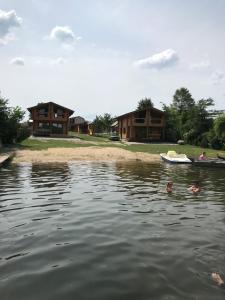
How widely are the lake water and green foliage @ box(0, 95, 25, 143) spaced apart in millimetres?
27935

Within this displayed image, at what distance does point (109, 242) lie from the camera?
32.5ft

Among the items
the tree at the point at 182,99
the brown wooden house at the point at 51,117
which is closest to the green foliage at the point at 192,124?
the tree at the point at 182,99

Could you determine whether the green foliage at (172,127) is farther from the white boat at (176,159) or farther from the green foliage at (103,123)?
the green foliage at (103,123)

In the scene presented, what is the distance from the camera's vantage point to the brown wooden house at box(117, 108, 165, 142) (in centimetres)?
7156

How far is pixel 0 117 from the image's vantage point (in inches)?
1801

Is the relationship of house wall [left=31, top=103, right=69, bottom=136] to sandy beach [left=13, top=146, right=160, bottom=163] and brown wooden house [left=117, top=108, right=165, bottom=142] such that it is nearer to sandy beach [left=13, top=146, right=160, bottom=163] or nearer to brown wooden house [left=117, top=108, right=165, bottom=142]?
brown wooden house [left=117, top=108, right=165, bottom=142]

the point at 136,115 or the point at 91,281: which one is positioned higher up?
the point at 136,115

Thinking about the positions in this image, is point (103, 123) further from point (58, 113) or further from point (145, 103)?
point (58, 113)

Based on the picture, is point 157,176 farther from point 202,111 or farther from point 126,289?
point 202,111

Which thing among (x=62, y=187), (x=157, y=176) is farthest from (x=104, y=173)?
(x=62, y=187)

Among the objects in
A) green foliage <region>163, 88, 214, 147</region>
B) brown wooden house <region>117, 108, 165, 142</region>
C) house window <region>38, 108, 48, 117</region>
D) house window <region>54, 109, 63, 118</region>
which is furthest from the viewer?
house window <region>54, 109, 63, 118</region>

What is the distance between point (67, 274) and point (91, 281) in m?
0.61

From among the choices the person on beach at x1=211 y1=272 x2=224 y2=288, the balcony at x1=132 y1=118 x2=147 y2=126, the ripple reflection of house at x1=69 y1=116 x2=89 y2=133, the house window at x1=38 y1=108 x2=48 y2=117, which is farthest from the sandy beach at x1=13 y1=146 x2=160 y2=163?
the ripple reflection of house at x1=69 y1=116 x2=89 y2=133

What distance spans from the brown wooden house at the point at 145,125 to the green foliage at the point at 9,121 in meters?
27.2
